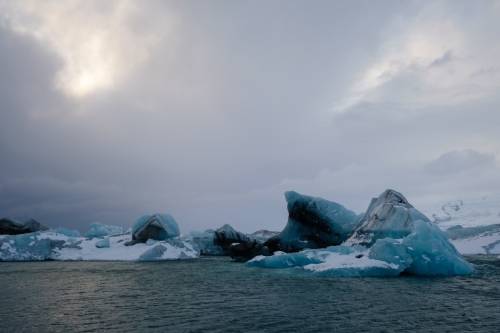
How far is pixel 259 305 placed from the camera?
17656mm

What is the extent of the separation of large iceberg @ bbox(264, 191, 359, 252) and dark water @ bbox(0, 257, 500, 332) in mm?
14941

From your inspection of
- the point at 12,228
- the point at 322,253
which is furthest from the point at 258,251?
the point at 12,228

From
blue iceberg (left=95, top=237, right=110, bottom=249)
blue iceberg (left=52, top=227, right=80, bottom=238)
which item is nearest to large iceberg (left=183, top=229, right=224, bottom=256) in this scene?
blue iceberg (left=95, top=237, right=110, bottom=249)

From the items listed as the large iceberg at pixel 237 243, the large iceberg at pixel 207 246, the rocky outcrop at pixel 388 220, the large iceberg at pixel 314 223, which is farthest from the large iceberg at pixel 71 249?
the rocky outcrop at pixel 388 220

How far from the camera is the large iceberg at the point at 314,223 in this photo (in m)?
41.7

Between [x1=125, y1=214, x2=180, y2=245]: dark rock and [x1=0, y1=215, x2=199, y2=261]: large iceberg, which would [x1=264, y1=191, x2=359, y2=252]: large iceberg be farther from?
[x1=125, y1=214, x2=180, y2=245]: dark rock

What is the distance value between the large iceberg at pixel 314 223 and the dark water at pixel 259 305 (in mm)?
14941

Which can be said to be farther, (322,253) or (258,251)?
(258,251)

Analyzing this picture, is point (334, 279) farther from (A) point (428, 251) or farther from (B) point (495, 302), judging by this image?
(B) point (495, 302)

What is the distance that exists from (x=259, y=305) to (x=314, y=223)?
26.2 metres

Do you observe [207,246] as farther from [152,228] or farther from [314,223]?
[314,223]

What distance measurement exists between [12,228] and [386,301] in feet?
234

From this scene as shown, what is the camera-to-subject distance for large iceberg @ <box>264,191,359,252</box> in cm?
4169

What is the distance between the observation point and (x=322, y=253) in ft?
113
